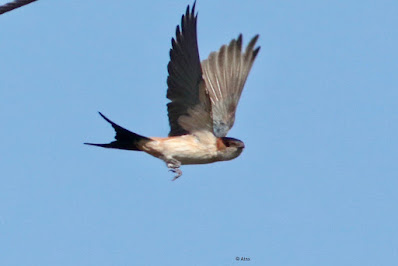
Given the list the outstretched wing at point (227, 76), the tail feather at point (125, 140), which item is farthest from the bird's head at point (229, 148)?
the tail feather at point (125, 140)

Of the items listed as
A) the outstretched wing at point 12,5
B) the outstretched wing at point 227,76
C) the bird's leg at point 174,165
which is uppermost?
the outstretched wing at point 227,76

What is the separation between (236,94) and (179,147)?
113 cm

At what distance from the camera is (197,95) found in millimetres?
6895

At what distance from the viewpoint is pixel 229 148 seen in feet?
24.0

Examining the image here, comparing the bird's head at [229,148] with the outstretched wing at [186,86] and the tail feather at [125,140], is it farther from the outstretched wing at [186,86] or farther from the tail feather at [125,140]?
the tail feather at [125,140]

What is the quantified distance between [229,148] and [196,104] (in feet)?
2.12

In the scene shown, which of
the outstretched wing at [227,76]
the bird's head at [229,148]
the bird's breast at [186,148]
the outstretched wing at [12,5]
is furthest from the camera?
the outstretched wing at [227,76]

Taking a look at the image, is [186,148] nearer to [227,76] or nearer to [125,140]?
[125,140]

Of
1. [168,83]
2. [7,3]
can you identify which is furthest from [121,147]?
[7,3]

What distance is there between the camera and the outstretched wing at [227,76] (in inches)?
309

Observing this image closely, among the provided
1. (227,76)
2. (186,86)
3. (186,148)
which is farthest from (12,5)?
(227,76)

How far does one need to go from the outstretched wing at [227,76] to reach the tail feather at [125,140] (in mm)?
959

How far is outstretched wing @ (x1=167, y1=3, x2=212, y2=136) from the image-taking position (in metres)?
6.67

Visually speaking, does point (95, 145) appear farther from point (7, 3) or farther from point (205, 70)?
point (7, 3)
